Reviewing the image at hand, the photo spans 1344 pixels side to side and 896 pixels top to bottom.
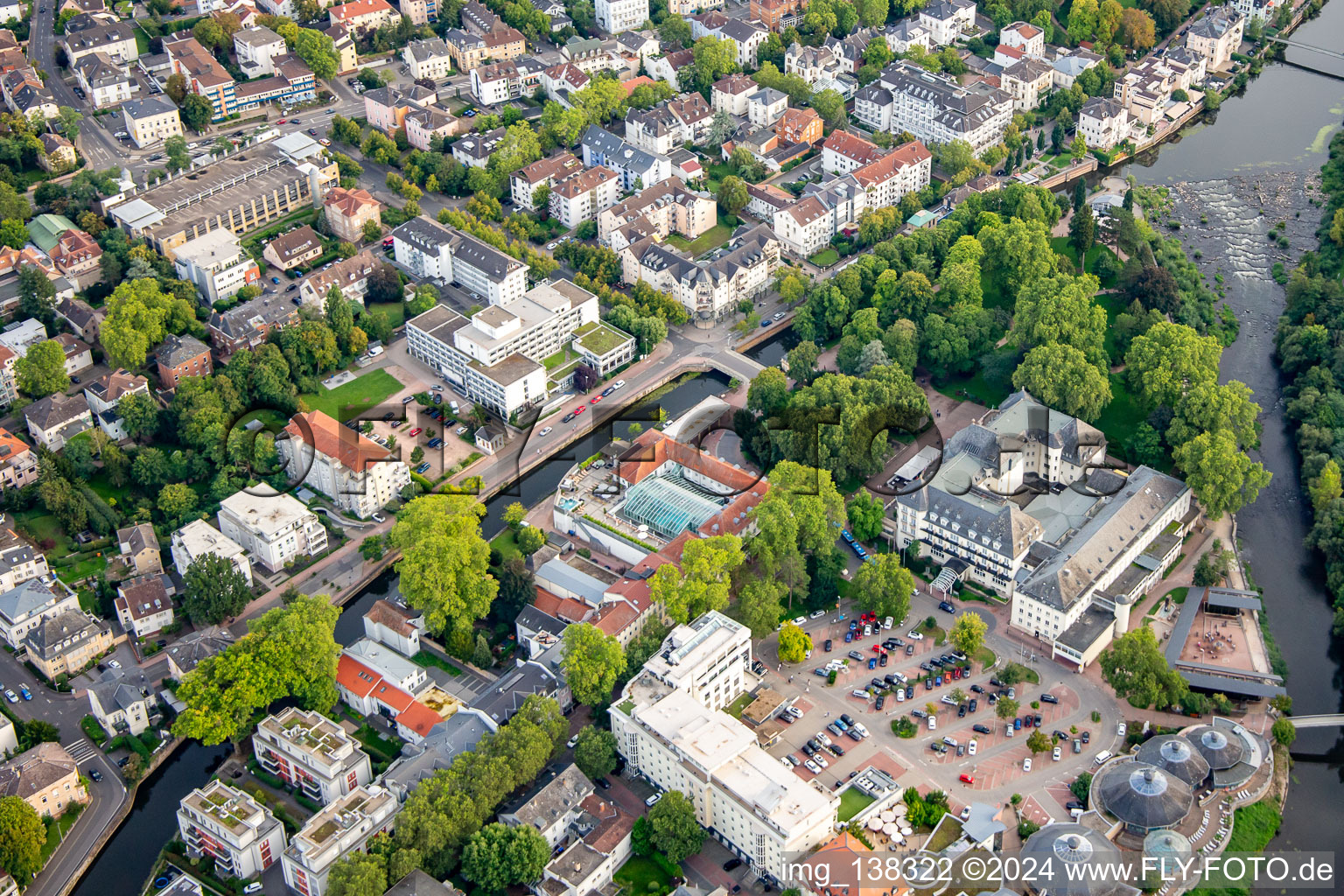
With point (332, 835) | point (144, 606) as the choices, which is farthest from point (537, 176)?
point (332, 835)

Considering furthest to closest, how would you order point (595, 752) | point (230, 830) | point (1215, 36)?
point (1215, 36)
point (595, 752)
point (230, 830)

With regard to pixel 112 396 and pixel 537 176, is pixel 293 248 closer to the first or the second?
pixel 537 176

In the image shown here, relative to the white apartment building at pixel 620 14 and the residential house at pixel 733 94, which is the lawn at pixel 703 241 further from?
the white apartment building at pixel 620 14

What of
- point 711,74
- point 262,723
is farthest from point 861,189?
point 262,723

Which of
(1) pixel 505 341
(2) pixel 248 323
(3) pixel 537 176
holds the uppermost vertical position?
(3) pixel 537 176

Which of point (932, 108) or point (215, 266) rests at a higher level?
point (932, 108)

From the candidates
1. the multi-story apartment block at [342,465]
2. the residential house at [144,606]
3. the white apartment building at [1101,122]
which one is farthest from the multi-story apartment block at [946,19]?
the residential house at [144,606]

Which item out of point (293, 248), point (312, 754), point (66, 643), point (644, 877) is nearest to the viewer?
point (644, 877)

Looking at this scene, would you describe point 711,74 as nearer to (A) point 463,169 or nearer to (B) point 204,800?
(A) point 463,169
